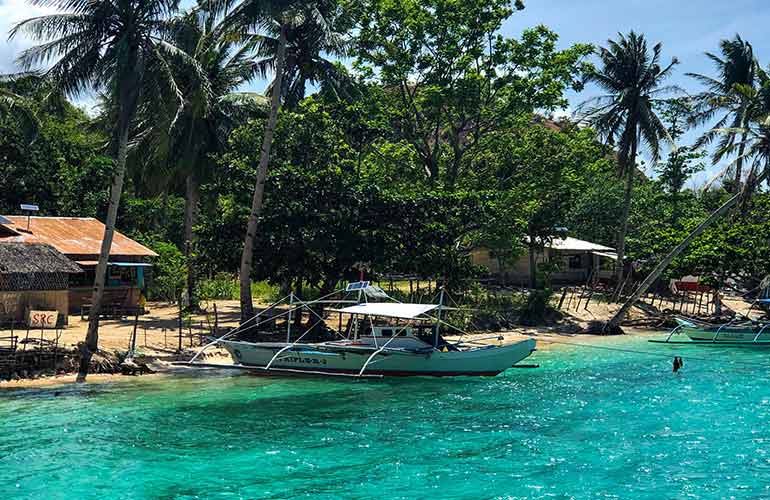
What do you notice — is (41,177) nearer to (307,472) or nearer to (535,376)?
(535,376)

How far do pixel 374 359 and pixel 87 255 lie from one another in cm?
1621

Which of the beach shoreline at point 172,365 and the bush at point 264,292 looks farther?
the bush at point 264,292

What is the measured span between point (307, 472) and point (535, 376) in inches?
515

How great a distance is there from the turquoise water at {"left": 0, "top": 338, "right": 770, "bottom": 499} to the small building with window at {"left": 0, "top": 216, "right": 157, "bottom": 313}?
11223 mm

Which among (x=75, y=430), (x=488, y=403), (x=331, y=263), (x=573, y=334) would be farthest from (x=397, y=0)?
(x=75, y=430)

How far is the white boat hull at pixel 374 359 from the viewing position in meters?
24.2

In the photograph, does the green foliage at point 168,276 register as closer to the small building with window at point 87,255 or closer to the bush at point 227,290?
the bush at point 227,290

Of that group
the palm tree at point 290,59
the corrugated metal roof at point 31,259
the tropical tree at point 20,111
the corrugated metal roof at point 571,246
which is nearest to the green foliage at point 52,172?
the tropical tree at point 20,111

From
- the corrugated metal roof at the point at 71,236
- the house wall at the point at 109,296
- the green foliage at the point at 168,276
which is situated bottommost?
the house wall at the point at 109,296

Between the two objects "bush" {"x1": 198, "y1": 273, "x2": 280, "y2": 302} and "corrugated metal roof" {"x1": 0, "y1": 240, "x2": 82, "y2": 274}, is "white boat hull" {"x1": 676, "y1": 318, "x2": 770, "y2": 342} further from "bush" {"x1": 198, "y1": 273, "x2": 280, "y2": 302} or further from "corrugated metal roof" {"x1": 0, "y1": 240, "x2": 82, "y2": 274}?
"corrugated metal roof" {"x1": 0, "y1": 240, "x2": 82, "y2": 274}

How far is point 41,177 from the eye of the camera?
44.2 meters

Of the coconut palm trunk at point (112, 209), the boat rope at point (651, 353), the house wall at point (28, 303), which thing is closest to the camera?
the coconut palm trunk at point (112, 209)

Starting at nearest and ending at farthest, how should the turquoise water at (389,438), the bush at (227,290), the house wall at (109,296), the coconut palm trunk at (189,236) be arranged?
the turquoise water at (389,438) → the house wall at (109,296) → the coconut palm trunk at (189,236) → the bush at (227,290)

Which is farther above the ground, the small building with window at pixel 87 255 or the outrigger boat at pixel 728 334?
the small building with window at pixel 87 255
